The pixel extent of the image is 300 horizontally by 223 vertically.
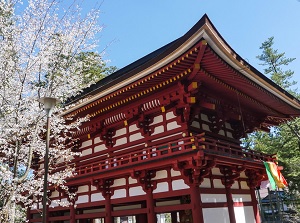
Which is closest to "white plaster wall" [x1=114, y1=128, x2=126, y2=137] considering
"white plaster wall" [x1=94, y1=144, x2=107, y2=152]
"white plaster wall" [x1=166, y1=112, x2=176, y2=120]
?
"white plaster wall" [x1=94, y1=144, x2=107, y2=152]

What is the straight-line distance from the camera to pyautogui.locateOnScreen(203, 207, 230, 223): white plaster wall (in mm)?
9906

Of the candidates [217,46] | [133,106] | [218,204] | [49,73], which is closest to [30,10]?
[49,73]

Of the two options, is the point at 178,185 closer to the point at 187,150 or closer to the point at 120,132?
the point at 187,150

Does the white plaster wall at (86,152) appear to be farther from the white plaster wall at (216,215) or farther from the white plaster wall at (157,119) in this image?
the white plaster wall at (216,215)

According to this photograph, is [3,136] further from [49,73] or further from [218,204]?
[218,204]

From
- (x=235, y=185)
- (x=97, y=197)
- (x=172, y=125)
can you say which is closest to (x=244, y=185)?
(x=235, y=185)

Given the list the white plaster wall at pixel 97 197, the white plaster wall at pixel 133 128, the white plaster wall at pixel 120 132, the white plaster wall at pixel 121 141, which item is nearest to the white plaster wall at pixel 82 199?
the white plaster wall at pixel 97 197

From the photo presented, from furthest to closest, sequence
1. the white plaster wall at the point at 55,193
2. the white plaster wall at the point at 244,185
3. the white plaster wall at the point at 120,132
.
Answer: the white plaster wall at the point at 55,193, the white plaster wall at the point at 244,185, the white plaster wall at the point at 120,132

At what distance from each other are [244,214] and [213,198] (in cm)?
272

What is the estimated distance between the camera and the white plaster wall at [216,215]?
9.91 m

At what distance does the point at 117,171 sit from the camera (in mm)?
10938

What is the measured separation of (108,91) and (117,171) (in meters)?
3.20

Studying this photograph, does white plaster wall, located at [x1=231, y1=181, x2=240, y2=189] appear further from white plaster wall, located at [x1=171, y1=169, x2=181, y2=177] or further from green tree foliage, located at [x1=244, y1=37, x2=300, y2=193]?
green tree foliage, located at [x1=244, y1=37, x2=300, y2=193]

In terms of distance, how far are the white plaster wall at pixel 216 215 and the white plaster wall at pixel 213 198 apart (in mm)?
302
